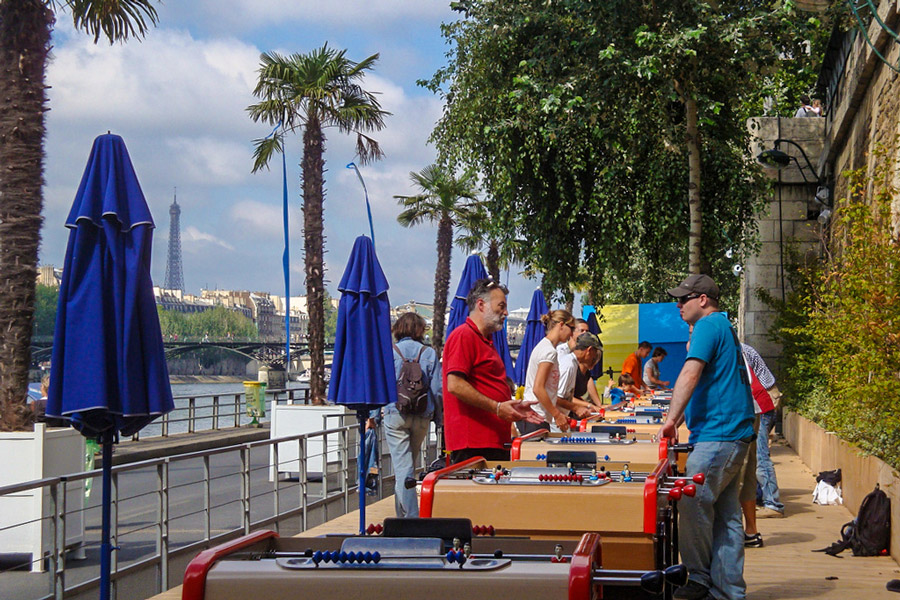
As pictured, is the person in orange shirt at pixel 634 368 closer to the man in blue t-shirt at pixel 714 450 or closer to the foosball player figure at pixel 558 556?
the man in blue t-shirt at pixel 714 450

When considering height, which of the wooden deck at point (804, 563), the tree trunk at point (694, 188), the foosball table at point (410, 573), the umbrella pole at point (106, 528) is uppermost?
the tree trunk at point (694, 188)

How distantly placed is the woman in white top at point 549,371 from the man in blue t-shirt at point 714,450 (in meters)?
1.74

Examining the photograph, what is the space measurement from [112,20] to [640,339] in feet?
39.4

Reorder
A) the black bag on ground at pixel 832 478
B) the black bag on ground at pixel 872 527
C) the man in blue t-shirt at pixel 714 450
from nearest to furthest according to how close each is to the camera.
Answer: the man in blue t-shirt at pixel 714 450
the black bag on ground at pixel 872 527
the black bag on ground at pixel 832 478

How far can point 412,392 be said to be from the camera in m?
8.96

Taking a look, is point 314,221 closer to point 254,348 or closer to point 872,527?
point 872,527

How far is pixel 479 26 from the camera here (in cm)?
1867

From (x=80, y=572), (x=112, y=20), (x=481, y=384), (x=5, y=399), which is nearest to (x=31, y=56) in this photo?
(x=112, y=20)

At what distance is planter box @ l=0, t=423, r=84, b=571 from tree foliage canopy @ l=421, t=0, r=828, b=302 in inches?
364

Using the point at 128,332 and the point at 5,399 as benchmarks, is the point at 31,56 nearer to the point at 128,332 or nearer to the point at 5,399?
the point at 5,399

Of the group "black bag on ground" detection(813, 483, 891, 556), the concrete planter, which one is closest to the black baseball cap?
the concrete planter

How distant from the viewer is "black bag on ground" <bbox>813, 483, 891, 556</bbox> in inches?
331

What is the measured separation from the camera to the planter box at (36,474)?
29.8 ft

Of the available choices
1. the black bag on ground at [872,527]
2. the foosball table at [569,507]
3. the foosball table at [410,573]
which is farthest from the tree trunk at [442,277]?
the foosball table at [410,573]
